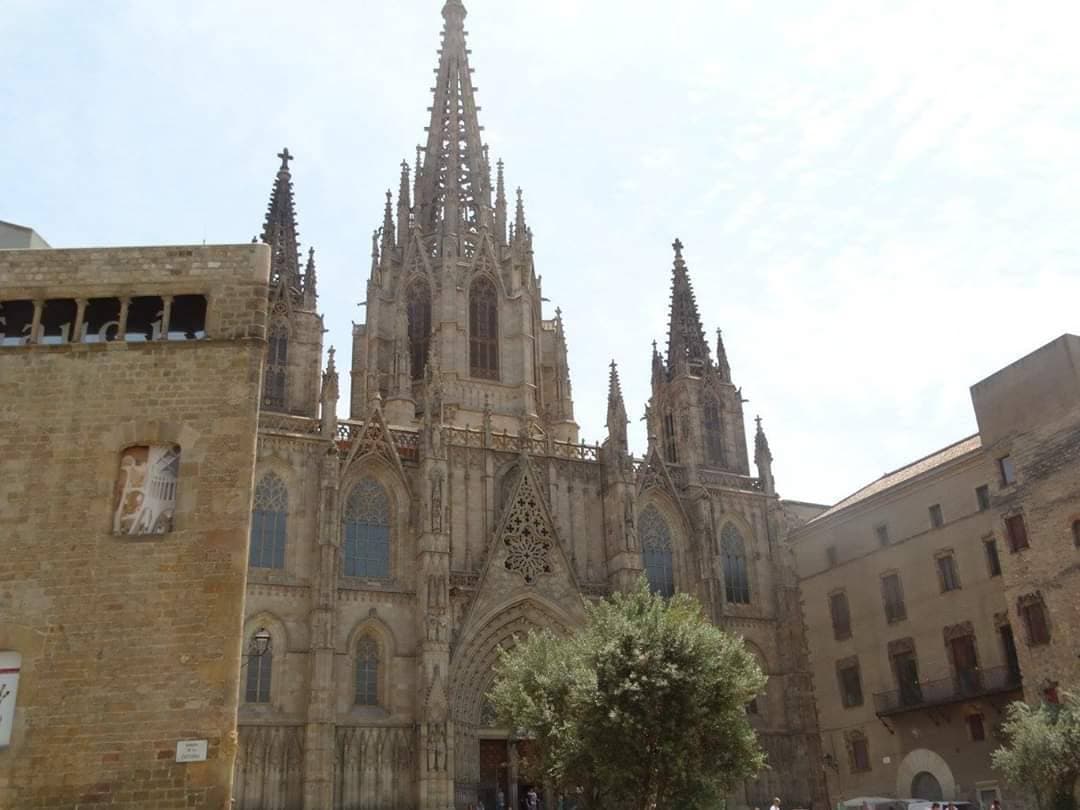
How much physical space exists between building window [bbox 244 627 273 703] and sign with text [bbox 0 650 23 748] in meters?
14.7

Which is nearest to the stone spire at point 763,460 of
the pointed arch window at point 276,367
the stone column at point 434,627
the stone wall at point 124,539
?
the stone column at point 434,627

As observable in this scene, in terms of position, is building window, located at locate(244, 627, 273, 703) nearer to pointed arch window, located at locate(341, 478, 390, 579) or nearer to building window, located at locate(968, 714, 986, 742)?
pointed arch window, located at locate(341, 478, 390, 579)

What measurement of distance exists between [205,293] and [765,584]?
26.8 meters

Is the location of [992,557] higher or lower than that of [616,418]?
lower

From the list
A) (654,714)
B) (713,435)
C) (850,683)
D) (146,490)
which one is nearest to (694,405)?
(713,435)

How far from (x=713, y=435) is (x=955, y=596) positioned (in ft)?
40.2

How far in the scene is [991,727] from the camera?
3198cm

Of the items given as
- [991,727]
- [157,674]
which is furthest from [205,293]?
[991,727]

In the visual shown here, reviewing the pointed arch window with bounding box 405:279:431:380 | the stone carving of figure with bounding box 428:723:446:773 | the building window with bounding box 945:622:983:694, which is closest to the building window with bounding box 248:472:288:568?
the stone carving of figure with bounding box 428:723:446:773

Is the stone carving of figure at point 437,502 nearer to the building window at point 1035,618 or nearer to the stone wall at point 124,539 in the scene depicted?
the stone wall at point 124,539

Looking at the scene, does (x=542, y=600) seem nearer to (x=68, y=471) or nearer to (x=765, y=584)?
(x=765, y=584)

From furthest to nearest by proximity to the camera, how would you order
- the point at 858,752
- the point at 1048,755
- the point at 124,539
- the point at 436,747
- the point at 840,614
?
the point at 840,614 < the point at 858,752 < the point at 436,747 < the point at 1048,755 < the point at 124,539

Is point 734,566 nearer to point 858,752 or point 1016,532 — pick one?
point 858,752

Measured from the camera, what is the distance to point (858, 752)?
36656mm
